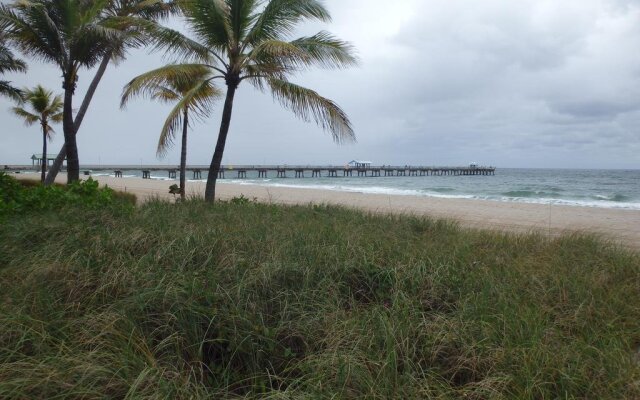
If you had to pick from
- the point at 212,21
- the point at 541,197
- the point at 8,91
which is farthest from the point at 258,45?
the point at 541,197

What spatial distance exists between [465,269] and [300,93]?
6507 mm

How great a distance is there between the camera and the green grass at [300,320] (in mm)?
2449

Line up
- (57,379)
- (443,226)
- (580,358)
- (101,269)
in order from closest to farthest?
(57,379) < (580,358) < (101,269) < (443,226)

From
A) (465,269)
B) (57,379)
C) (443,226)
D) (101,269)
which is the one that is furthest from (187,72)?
Result: (57,379)

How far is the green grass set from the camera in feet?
8.04

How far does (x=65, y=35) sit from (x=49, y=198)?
577 cm

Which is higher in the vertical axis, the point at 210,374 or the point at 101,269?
the point at 101,269

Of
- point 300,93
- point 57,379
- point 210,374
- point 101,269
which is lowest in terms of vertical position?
point 210,374

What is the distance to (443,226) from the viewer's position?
297 inches

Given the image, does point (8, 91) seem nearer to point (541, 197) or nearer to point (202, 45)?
point (202, 45)

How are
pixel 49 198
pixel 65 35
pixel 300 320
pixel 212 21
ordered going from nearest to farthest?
1. pixel 300 320
2. pixel 49 198
3. pixel 212 21
4. pixel 65 35

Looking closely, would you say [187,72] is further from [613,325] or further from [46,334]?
[613,325]

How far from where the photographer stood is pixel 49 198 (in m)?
7.63

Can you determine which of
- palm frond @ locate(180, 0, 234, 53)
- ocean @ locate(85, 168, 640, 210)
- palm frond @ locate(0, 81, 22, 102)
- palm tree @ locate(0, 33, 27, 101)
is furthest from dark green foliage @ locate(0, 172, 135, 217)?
ocean @ locate(85, 168, 640, 210)
